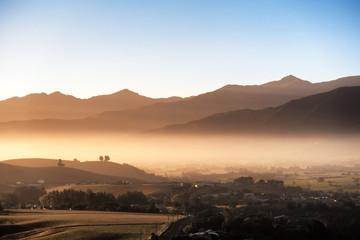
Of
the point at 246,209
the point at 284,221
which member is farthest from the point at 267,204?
the point at 284,221

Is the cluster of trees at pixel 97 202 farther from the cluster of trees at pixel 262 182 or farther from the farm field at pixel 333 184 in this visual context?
the farm field at pixel 333 184

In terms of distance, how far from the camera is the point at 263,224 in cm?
8106

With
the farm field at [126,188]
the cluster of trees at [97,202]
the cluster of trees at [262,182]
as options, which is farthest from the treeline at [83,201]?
the cluster of trees at [262,182]

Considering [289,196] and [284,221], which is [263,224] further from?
[289,196]

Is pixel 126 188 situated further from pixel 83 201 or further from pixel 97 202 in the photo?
pixel 97 202

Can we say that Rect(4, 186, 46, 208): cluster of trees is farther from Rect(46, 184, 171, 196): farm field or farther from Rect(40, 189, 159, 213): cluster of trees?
Rect(46, 184, 171, 196): farm field

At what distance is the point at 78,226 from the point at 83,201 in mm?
43309

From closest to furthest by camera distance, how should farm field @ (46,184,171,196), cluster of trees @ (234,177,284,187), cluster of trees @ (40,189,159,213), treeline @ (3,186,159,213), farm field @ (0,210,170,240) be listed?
1. farm field @ (0,210,170,240)
2. cluster of trees @ (40,189,159,213)
3. treeline @ (3,186,159,213)
4. farm field @ (46,184,171,196)
5. cluster of trees @ (234,177,284,187)

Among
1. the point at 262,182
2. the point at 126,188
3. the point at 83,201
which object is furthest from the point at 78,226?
the point at 262,182

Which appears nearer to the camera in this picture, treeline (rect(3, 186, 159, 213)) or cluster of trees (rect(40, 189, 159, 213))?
cluster of trees (rect(40, 189, 159, 213))

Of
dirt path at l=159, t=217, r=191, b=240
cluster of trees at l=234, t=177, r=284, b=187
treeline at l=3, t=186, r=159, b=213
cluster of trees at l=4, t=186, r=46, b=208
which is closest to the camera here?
dirt path at l=159, t=217, r=191, b=240

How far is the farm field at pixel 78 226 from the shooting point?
70.2m

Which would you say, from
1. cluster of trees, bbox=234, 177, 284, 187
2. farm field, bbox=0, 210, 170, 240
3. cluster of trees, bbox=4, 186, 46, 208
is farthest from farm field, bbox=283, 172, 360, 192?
farm field, bbox=0, 210, 170, 240

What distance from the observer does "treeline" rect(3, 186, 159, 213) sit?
10646cm
